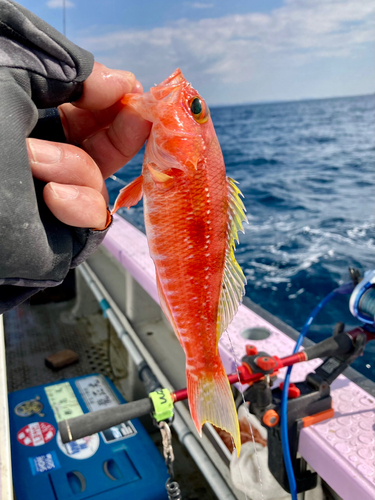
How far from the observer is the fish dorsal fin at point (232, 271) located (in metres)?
1.21

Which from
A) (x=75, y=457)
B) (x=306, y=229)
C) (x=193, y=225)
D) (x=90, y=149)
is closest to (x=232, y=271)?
(x=193, y=225)

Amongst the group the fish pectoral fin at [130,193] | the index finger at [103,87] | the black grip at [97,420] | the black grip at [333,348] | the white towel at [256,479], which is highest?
the index finger at [103,87]

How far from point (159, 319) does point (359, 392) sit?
203 cm

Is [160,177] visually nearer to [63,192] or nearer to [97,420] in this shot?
[63,192]

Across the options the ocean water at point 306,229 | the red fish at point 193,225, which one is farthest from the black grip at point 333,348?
the ocean water at point 306,229

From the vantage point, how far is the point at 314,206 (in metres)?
10.9

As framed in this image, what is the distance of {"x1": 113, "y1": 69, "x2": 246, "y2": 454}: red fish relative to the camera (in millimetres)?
1164

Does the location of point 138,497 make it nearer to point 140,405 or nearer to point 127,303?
point 140,405

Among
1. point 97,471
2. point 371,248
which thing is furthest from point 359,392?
point 371,248

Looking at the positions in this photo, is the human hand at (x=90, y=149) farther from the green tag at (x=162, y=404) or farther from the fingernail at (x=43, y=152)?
the green tag at (x=162, y=404)

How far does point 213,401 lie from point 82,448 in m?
1.74

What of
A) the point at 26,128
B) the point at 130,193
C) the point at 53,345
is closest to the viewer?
the point at 26,128

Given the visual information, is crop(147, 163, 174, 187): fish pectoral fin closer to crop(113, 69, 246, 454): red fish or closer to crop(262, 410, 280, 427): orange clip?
crop(113, 69, 246, 454): red fish

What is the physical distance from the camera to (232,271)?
4.10 ft
